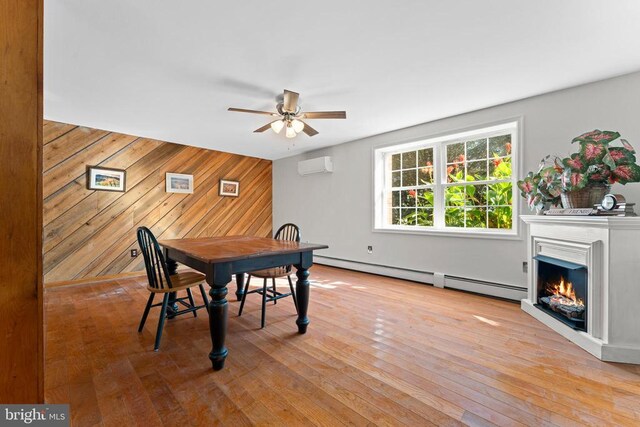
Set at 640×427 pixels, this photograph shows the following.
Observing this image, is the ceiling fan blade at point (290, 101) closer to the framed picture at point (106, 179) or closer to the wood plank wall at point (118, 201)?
the wood plank wall at point (118, 201)

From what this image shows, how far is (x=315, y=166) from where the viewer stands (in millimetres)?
4926

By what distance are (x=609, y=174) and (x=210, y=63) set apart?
3.28m

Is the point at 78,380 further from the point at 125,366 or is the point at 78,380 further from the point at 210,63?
the point at 210,63

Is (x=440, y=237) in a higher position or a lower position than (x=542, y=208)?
lower

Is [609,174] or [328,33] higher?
[328,33]

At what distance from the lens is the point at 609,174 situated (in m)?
1.99

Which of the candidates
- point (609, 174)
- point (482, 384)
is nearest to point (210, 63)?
point (482, 384)

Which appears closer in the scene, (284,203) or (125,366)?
(125,366)

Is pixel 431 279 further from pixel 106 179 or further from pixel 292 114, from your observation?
pixel 106 179

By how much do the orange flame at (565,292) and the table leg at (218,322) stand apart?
2.78 metres

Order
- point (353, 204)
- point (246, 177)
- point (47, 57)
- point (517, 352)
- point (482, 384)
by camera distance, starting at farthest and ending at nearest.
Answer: point (246, 177) < point (353, 204) < point (47, 57) < point (517, 352) < point (482, 384)

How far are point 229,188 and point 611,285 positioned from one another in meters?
5.24

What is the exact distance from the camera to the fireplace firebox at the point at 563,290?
2.06 meters

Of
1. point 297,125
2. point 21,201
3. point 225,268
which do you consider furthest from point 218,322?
point 297,125
